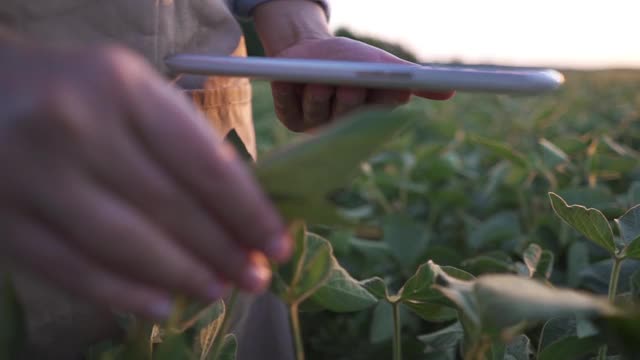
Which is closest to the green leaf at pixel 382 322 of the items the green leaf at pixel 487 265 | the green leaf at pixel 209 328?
the green leaf at pixel 487 265

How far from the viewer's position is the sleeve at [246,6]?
1.07 m

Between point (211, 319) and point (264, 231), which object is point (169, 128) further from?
point (211, 319)

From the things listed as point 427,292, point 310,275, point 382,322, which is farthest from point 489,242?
point 310,275

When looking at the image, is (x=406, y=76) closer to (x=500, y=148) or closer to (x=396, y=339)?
(x=396, y=339)

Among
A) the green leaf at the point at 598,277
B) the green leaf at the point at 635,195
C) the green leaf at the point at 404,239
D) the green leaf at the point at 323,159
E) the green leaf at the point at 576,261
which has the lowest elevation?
the green leaf at the point at 404,239

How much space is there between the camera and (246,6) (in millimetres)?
1081

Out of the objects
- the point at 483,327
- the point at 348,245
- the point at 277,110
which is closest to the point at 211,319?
the point at 483,327

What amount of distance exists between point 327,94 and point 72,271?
581 millimetres

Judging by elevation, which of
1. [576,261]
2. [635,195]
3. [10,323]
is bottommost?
[576,261]

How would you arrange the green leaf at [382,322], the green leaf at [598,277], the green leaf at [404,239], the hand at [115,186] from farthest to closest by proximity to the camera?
the green leaf at [404,239] → the green leaf at [382,322] → the green leaf at [598,277] → the hand at [115,186]

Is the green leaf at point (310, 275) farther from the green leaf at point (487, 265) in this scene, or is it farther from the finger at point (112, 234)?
the green leaf at point (487, 265)

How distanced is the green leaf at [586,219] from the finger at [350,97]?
27 centimetres

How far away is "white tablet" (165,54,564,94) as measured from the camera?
542 millimetres

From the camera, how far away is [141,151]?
1.01ft
